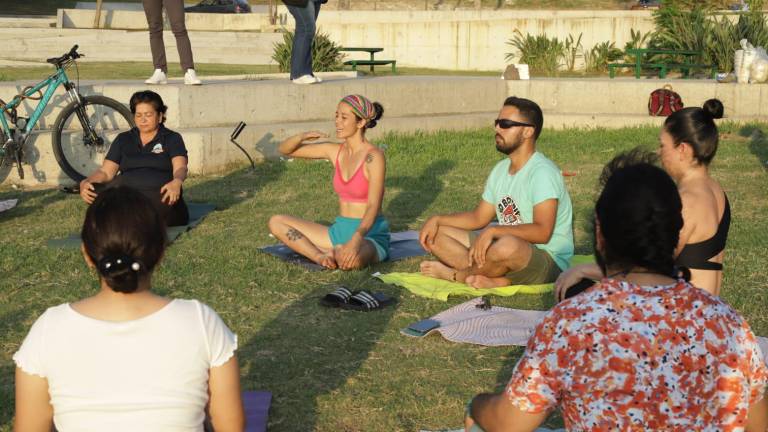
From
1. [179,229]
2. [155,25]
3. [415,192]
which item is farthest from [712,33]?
[179,229]

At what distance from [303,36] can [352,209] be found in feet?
20.0

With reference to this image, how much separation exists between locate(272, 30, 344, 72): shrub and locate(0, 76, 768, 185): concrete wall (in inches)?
79.7

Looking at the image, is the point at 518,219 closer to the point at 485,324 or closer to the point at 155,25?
the point at 485,324

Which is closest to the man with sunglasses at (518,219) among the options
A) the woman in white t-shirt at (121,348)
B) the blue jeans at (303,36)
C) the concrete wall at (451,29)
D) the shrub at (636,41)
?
the woman in white t-shirt at (121,348)

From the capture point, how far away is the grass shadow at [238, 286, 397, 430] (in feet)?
15.6

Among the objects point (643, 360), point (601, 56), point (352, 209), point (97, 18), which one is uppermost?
point (97, 18)

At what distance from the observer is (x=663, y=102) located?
15773mm

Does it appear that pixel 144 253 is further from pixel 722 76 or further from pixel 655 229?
pixel 722 76

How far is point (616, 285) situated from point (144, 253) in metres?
1.25

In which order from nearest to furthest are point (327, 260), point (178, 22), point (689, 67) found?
point (327, 260) < point (178, 22) < point (689, 67)

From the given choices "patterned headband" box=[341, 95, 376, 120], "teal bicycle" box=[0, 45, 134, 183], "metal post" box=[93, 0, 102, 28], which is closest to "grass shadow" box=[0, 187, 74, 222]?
"teal bicycle" box=[0, 45, 134, 183]

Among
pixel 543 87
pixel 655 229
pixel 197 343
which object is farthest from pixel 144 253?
pixel 543 87

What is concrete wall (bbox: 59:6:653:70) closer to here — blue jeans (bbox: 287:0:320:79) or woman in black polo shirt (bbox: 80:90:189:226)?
blue jeans (bbox: 287:0:320:79)

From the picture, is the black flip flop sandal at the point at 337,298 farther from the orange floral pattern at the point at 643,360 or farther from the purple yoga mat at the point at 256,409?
the orange floral pattern at the point at 643,360
